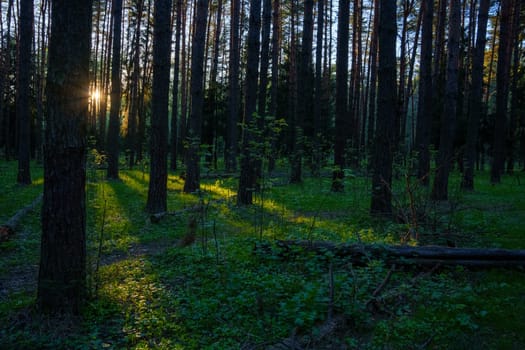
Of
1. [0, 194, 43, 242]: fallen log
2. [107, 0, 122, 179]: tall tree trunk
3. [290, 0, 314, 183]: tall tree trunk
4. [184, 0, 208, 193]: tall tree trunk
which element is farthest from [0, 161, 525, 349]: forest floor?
[107, 0, 122, 179]: tall tree trunk

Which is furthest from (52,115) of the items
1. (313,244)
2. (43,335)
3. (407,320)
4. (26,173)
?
(26,173)

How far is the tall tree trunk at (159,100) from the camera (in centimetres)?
967

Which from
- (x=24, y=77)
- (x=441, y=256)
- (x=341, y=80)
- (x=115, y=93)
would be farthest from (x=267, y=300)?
(x=115, y=93)

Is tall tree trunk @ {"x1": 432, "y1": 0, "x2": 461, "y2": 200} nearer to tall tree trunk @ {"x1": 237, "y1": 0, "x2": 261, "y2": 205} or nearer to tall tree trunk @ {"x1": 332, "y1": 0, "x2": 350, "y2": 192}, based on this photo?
tall tree trunk @ {"x1": 332, "y1": 0, "x2": 350, "y2": 192}

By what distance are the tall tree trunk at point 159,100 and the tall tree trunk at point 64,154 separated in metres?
5.66

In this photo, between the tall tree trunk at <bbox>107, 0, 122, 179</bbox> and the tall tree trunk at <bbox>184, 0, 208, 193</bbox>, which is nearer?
the tall tree trunk at <bbox>184, 0, 208, 193</bbox>

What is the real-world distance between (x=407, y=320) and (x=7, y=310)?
4.27m

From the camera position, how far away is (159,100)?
9.82 meters

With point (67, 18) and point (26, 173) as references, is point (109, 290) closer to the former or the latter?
point (67, 18)

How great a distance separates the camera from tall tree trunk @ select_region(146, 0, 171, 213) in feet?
31.7

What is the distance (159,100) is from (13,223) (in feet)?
14.0

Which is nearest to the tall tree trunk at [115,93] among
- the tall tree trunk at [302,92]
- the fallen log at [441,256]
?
the tall tree trunk at [302,92]

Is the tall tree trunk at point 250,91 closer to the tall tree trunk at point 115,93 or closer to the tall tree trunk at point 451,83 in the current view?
the tall tree trunk at point 451,83

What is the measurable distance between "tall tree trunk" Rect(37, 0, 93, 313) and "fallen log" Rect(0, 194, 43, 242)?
445 centimetres
